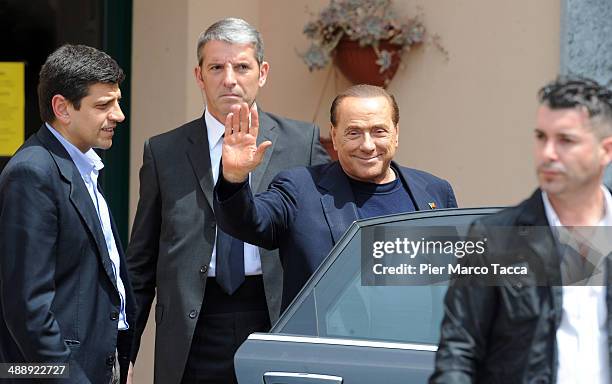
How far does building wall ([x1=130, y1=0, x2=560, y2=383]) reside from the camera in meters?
6.08

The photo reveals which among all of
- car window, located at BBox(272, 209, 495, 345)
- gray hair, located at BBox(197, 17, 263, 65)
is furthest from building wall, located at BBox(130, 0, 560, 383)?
car window, located at BBox(272, 209, 495, 345)

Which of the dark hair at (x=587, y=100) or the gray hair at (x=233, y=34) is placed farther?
the gray hair at (x=233, y=34)

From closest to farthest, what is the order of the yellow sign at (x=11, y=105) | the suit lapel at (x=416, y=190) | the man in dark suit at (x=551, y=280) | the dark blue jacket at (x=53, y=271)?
the man in dark suit at (x=551, y=280) → the dark blue jacket at (x=53, y=271) → the suit lapel at (x=416, y=190) → the yellow sign at (x=11, y=105)

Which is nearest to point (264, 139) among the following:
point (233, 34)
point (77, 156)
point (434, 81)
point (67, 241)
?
point (233, 34)

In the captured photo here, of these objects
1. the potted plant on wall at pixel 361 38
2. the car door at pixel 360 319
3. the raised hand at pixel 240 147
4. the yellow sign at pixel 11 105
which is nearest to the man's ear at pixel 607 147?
the car door at pixel 360 319

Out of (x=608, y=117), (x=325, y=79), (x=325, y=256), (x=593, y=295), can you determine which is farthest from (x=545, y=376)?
(x=325, y=79)

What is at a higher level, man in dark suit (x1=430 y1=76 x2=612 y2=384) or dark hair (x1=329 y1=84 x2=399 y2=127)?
dark hair (x1=329 y1=84 x2=399 y2=127)

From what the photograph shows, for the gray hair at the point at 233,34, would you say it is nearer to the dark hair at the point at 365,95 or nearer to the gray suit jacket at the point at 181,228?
the gray suit jacket at the point at 181,228

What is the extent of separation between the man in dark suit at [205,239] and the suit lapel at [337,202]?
41 cm

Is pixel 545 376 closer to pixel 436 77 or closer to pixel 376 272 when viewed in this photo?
pixel 376 272

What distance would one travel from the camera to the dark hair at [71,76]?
432 cm

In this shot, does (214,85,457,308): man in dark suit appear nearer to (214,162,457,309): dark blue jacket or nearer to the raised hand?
(214,162,457,309): dark blue jacket

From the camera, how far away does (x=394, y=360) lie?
11.8 feet

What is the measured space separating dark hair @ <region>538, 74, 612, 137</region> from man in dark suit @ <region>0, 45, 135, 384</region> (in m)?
1.72
